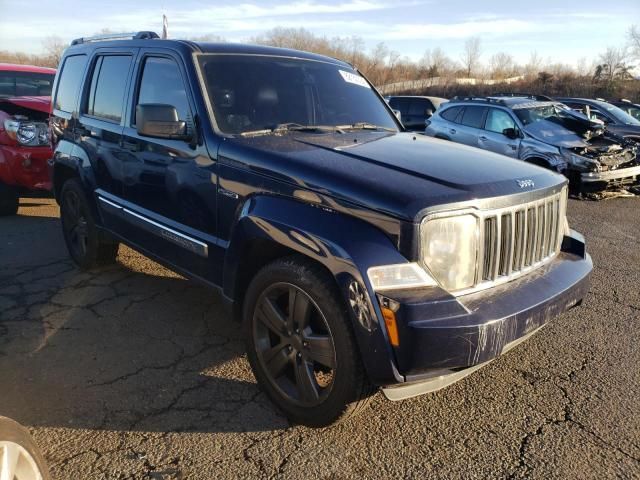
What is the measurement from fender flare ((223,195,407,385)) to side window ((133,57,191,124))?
1.06 m

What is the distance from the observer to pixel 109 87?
4.25 meters

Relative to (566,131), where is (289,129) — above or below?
above

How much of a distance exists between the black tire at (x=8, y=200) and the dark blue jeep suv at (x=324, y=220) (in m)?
3.34

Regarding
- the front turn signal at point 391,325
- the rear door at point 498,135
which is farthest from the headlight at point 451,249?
the rear door at point 498,135

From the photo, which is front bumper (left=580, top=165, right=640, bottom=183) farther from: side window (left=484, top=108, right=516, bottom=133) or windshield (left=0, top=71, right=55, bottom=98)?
windshield (left=0, top=71, right=55, bottom=98)

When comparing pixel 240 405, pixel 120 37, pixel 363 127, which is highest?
pixel 120 37

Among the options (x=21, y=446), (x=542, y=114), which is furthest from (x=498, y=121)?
(x=21, y=446)

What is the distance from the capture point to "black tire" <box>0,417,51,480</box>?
1.79 meters

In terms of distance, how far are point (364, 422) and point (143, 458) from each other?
1.12 m

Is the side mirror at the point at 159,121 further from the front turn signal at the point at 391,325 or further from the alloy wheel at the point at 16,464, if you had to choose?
the alloy wheel at the point at 16,464

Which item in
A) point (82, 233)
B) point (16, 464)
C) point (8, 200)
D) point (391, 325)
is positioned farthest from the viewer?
point (8, 200)

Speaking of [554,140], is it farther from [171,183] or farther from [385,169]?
[171,183]

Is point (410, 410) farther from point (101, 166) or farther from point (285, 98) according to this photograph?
point (101, 166)

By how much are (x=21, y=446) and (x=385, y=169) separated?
6.39 ft
